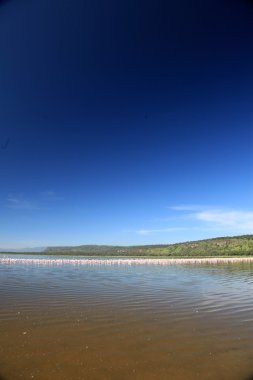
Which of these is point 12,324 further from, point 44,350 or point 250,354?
point 250,354

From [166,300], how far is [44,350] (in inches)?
304

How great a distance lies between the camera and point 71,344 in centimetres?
730

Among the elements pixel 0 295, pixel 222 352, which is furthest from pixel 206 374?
pixel 0 295

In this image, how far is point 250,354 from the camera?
6.74 m

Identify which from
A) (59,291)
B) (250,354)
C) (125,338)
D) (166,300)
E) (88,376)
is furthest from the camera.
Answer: (59,291)

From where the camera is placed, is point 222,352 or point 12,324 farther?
point 12,324

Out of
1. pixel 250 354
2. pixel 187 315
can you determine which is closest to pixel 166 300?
pixel 187 315

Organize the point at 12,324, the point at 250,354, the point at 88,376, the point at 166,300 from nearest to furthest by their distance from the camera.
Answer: the point at 88,376 → the point at 250,354 → the point at 12,324 → the point at 166,300

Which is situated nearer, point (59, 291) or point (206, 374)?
point (206, 374)

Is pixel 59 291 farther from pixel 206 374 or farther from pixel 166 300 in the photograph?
pixel 206 374

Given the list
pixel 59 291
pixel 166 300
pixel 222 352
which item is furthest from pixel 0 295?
pixel 222 352

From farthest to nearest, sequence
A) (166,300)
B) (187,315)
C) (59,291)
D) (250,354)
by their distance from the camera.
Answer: (59,291) < (166,300) < (187,315) < (250,354)

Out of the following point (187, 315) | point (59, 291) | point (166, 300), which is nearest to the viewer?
point (187, 315)

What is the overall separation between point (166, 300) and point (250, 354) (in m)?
6.91
